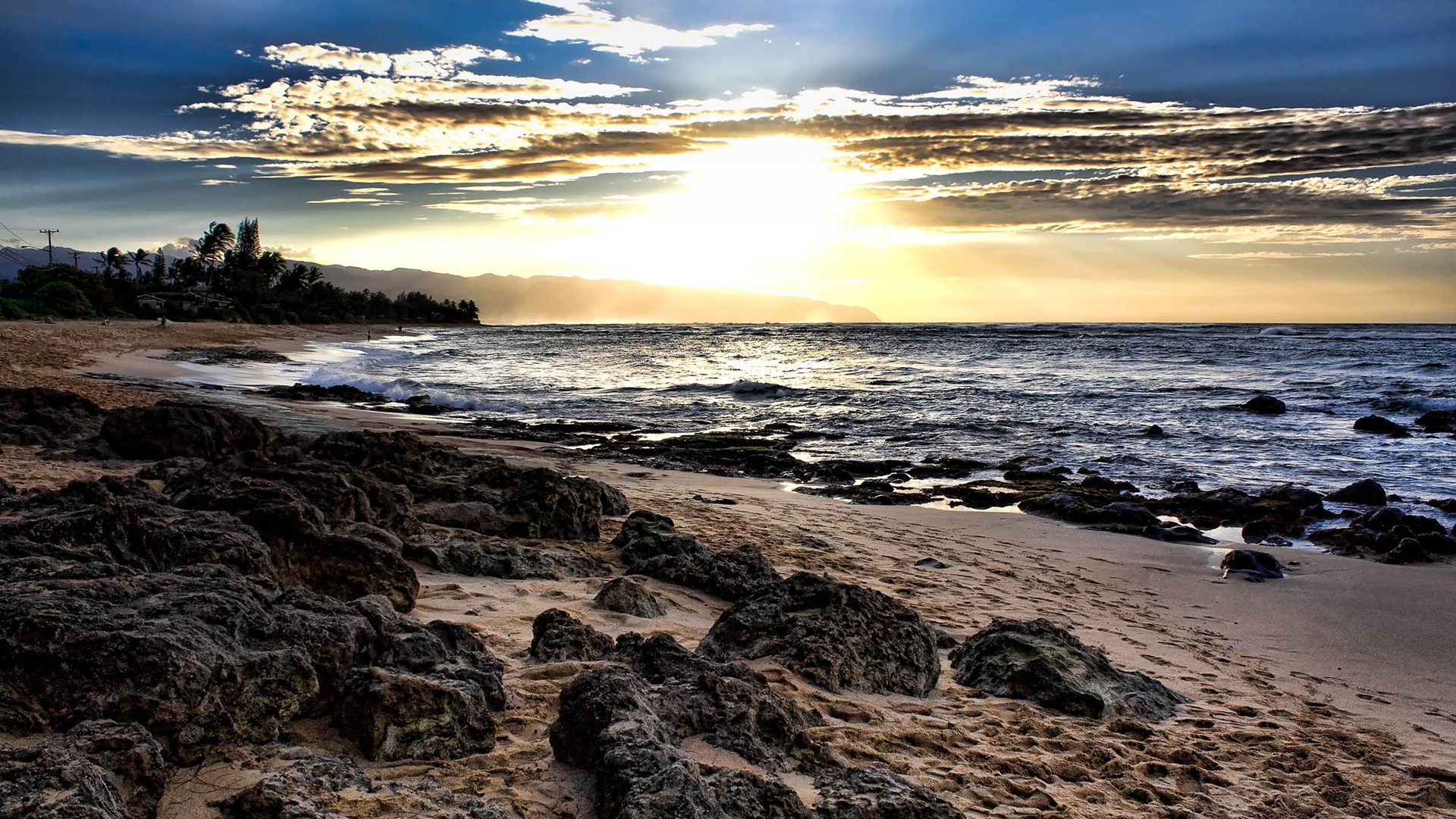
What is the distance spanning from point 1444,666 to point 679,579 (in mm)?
5789

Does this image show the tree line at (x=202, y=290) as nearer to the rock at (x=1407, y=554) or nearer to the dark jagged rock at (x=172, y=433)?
the dark jagged rock at (x=172, y=433)

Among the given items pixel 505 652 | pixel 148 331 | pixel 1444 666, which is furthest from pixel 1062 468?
pixel 148 331

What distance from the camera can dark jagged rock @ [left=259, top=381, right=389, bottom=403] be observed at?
21672 mm

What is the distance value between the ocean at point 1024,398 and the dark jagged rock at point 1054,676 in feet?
32.3

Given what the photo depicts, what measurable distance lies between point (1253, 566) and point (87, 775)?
9678mm

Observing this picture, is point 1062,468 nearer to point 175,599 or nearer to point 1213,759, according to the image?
point 1213,759

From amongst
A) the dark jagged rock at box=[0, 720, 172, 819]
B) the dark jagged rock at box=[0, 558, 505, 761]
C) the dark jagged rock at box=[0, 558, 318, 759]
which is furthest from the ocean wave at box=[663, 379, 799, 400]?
the dark jagged rock at box=[0, 720, 172, 819]

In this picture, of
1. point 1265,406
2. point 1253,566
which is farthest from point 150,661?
point 1265,406

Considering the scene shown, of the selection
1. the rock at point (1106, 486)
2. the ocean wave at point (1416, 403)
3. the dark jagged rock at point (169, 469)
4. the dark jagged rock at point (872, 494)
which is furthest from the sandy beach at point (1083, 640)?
the ocean wave at point (1416, 403)

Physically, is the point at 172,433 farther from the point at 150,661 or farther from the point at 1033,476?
the point at 1033,476

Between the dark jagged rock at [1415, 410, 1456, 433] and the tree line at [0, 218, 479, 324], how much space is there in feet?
197

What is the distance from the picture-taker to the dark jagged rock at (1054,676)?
4691 mm

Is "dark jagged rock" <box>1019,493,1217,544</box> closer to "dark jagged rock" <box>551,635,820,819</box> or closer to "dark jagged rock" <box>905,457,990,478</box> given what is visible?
"dark jagged rock" <box>905,457,990,478</box>

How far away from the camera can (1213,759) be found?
4258 millimetres
